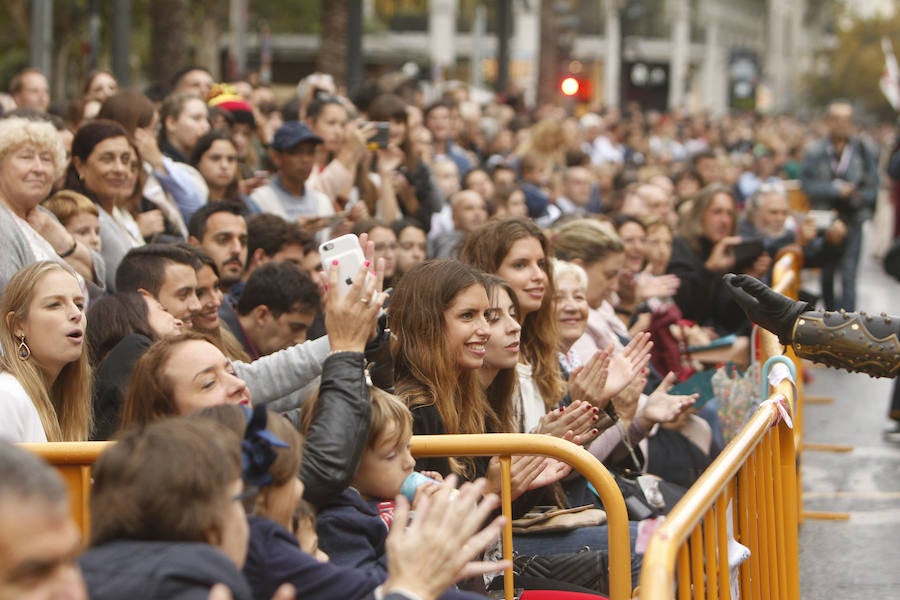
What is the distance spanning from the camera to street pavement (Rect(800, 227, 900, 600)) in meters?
7.49

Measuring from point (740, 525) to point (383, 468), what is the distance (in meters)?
1.17

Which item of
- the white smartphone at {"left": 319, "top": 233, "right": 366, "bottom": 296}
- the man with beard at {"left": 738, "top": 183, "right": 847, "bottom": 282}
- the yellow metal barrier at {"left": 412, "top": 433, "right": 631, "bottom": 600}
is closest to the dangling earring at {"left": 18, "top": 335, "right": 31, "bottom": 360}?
the white smartphone at {"left": 319, "top": 233, "right": 366, "bottom": 296}

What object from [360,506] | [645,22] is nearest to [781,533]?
[360,506]

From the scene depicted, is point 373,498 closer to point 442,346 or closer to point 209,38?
point 442,346

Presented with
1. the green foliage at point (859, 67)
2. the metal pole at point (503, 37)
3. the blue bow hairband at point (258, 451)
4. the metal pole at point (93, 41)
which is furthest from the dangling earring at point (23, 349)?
the green foliage at point (859, 67)

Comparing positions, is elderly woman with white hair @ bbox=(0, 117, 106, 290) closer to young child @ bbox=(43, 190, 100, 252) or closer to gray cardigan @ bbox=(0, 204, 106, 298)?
gray cardigan @ bbox=(0, 204, 106, 298)

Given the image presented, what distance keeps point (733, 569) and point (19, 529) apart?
2.66m

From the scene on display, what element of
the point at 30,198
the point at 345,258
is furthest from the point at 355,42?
the point at 345,258

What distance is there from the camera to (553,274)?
7.09 metres

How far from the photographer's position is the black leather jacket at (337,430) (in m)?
4.09

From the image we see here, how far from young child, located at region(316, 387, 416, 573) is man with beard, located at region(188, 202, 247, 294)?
3313 mm

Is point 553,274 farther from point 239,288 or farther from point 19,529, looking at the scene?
point 19,529

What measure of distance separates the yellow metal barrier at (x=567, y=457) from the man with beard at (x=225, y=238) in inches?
131

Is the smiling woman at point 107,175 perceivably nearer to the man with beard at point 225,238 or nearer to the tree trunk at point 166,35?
the man with beard at point 225,238
